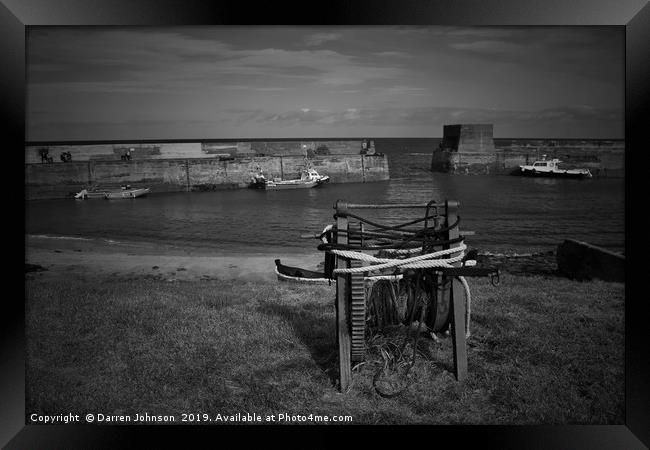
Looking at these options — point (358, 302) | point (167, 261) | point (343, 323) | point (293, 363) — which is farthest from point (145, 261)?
point (358, 302)

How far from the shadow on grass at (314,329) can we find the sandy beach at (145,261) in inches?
145

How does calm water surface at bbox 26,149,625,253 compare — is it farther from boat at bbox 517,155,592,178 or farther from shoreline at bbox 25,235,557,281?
shoreline at bbox 25,235,557,281

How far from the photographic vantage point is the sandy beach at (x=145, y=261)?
8477mm

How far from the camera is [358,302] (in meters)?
4.31

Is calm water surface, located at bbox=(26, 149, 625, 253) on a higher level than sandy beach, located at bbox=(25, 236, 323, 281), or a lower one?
higher

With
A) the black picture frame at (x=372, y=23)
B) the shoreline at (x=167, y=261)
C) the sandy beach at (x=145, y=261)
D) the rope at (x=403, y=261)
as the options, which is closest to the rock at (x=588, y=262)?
the shoreline at (x=167, y=261)

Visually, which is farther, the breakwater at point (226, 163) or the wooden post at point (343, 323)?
the breakwater at point (226, 163)

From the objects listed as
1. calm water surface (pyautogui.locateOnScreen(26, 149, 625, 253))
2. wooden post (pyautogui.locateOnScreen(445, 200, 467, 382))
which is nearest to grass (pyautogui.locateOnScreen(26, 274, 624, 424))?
wooden post (pyautogui.locateOnScreen(445, 200, 467, 382))

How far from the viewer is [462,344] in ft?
15.2

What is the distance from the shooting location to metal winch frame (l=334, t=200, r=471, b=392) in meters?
4.33

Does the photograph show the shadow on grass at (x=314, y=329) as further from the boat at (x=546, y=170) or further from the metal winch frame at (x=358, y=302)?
the boat at (x=546, y=170)

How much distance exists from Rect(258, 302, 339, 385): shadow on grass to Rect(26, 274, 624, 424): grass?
0.02 metres

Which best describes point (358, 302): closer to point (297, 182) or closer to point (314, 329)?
point (314, 329)
